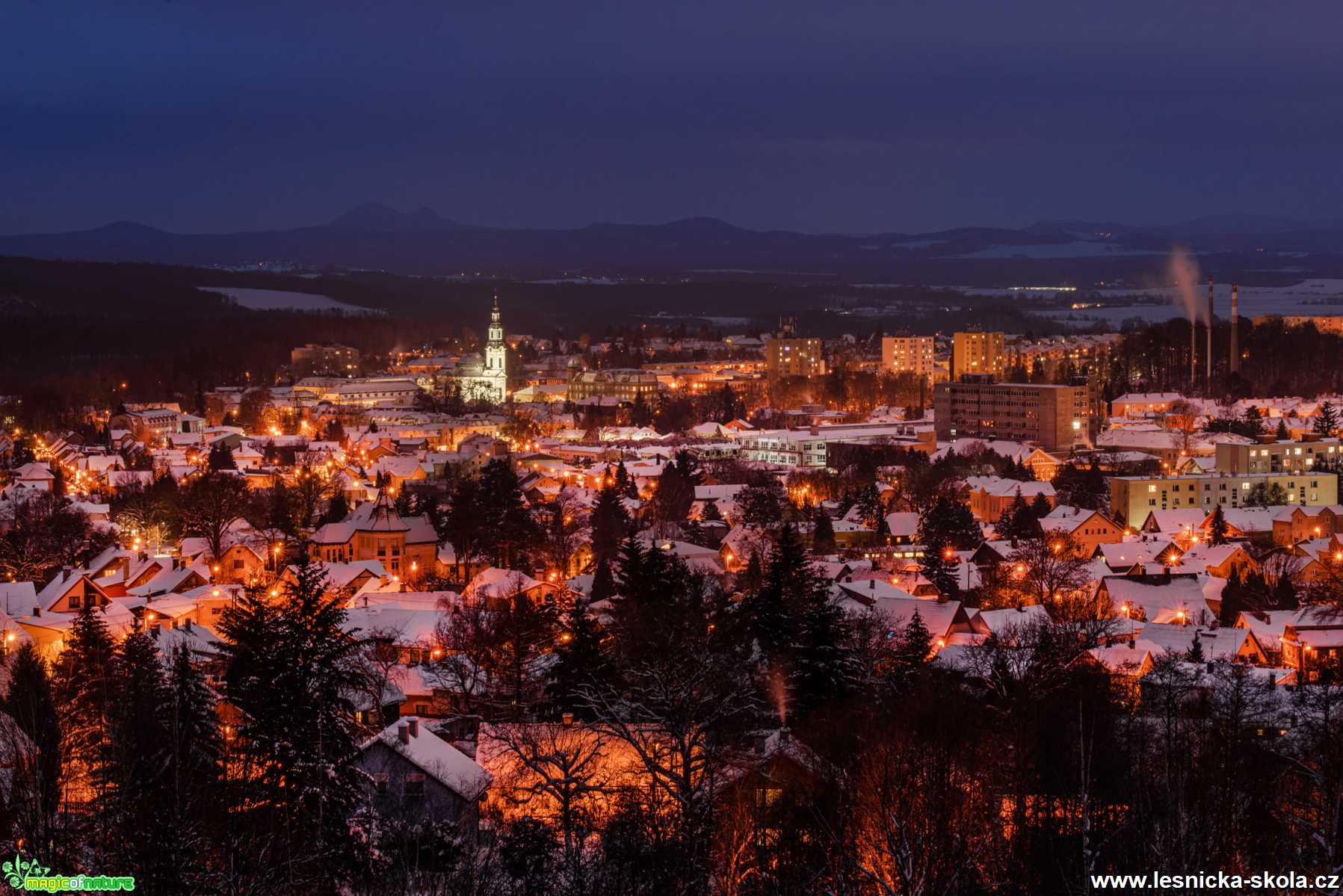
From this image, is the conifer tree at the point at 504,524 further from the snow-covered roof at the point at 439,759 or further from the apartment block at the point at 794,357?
the apartment block at the point at 794,357

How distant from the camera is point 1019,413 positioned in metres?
38.5

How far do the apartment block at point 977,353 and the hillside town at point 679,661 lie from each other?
733 inches

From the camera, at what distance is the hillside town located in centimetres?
739

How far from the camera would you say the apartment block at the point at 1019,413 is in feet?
123

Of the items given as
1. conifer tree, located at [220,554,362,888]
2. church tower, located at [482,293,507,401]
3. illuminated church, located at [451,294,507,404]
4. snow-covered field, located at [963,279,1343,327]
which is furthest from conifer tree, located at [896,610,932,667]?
snow-covered field, located at [963,279,1343,327]

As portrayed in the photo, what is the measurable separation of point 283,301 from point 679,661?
249 ft

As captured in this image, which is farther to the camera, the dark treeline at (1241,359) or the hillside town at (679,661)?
the dark treeline at (1241,359)

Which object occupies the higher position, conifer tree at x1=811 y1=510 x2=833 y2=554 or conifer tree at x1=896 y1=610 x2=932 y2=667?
conifer tree at x1=896 y1=610 x2=932 y2=667

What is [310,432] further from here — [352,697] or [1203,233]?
[1203,233]

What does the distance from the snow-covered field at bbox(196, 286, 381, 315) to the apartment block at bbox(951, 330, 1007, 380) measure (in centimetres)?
3232

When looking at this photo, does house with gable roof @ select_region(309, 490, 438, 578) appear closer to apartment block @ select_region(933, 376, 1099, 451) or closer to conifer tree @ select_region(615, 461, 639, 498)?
conifer tree @ select_region(615, 461, 639, 498)

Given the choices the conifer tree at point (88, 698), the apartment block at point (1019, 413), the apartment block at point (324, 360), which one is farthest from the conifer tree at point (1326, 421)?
the apartment block at point (324, 360)

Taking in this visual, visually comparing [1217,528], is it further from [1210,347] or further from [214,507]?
[1210,347]

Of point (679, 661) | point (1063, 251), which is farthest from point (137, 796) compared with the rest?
point (1063, 251)
